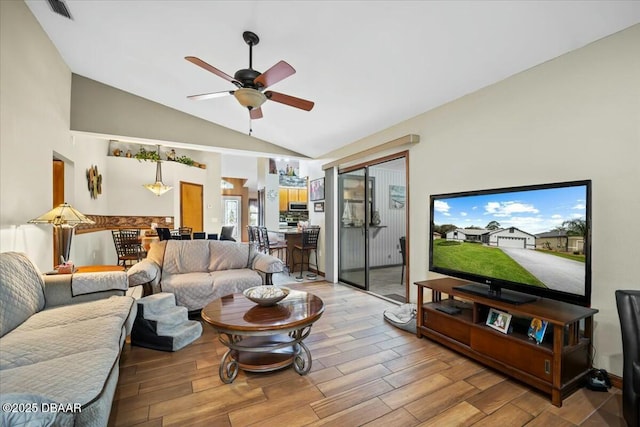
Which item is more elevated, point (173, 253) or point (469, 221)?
point (469, 221)

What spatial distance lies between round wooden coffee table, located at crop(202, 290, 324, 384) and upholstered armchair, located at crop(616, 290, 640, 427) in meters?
1.77

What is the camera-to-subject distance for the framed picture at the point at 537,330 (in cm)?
Result: 192

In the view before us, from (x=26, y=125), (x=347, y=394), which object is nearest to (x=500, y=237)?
(x=347, y=394)

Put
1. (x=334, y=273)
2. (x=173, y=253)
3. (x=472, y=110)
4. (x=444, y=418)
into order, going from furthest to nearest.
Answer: (x=334, y=273) < (x=173, y=253) < (x=472, y=110) < (x=444, y=418)

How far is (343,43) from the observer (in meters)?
2.50

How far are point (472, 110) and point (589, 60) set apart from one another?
91 cm

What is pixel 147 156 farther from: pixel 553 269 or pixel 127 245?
pixel 553 269

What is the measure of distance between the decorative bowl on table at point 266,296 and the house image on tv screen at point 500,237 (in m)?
1.75

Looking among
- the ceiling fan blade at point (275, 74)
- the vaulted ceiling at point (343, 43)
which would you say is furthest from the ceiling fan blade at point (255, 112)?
the vaulted ceiling at point (343, 43)

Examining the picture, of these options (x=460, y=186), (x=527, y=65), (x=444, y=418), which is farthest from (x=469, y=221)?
(x=444, y=418)

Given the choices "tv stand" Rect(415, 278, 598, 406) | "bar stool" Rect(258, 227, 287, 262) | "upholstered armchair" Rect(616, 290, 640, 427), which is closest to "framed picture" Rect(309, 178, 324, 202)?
"bar stool" Rect(258, 227, 287, 262)

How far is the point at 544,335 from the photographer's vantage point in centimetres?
200

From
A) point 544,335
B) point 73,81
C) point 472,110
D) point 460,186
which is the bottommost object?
point 544,335

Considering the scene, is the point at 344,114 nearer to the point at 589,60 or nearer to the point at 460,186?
the point at 460,186
